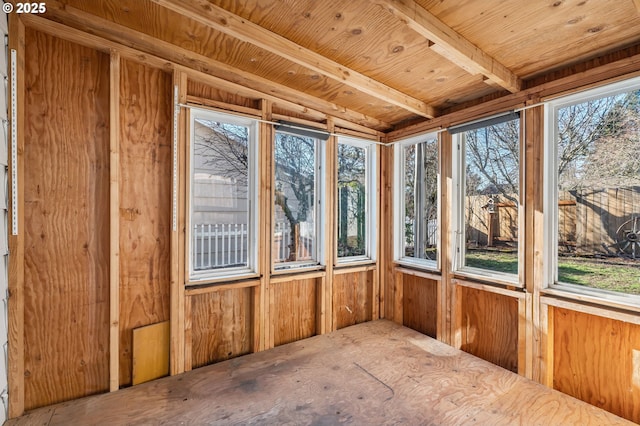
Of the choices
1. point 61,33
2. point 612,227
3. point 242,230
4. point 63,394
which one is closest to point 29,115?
point 61,33

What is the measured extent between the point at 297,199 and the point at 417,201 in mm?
1428

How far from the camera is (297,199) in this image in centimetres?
308

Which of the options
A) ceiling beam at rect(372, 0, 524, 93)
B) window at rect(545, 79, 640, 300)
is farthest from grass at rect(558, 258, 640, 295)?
ceiling beam at rect(372, 0, 524, 93)

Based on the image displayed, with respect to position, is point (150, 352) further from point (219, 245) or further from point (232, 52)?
point (232, 52)

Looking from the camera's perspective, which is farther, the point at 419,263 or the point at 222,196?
the point at 419,263

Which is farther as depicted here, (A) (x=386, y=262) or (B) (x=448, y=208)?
(A) (x=386, y=262)

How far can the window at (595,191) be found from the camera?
198 cm

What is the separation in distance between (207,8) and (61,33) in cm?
106

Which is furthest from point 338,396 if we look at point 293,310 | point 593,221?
point 593,221

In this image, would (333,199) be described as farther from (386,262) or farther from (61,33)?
(61,33)

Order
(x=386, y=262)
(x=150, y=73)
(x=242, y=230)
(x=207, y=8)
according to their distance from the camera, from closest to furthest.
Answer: (x=207, y=8) → (x=150, y=73) → (x=242, y=230) → (x=386, y=262)

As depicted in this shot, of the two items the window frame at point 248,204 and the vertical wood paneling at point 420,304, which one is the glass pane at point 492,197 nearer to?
the vertical wood paneling at point 420,304

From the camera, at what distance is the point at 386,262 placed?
3.64 metres

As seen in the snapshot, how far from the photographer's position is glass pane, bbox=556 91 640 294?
198 centimetres
